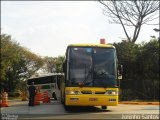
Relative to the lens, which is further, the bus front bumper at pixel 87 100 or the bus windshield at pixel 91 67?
the bus windshield at pixel 91 67

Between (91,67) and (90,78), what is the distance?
1.81 ft

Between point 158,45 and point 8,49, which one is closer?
point 158,45

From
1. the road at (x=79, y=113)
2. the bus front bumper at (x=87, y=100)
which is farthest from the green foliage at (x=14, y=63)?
the bus front bumper at (x=87, y=100)

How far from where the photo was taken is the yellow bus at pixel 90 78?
71.6 ft

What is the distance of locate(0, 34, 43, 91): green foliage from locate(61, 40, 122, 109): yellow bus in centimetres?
3878

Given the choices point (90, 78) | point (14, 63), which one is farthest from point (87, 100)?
point (14, 63)

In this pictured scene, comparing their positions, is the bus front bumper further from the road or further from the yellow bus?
the road

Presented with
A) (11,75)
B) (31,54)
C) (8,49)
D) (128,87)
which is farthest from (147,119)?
(31,54)

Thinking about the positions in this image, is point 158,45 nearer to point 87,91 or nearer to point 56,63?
point 87,91

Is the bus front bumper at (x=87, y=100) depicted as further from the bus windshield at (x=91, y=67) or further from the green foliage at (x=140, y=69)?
the green foliage at (x=140, y=69)

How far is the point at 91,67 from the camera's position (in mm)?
22156

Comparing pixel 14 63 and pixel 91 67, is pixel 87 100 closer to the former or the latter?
pixel 91 67

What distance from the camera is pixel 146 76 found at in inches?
1700

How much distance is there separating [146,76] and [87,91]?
72.6 feet
